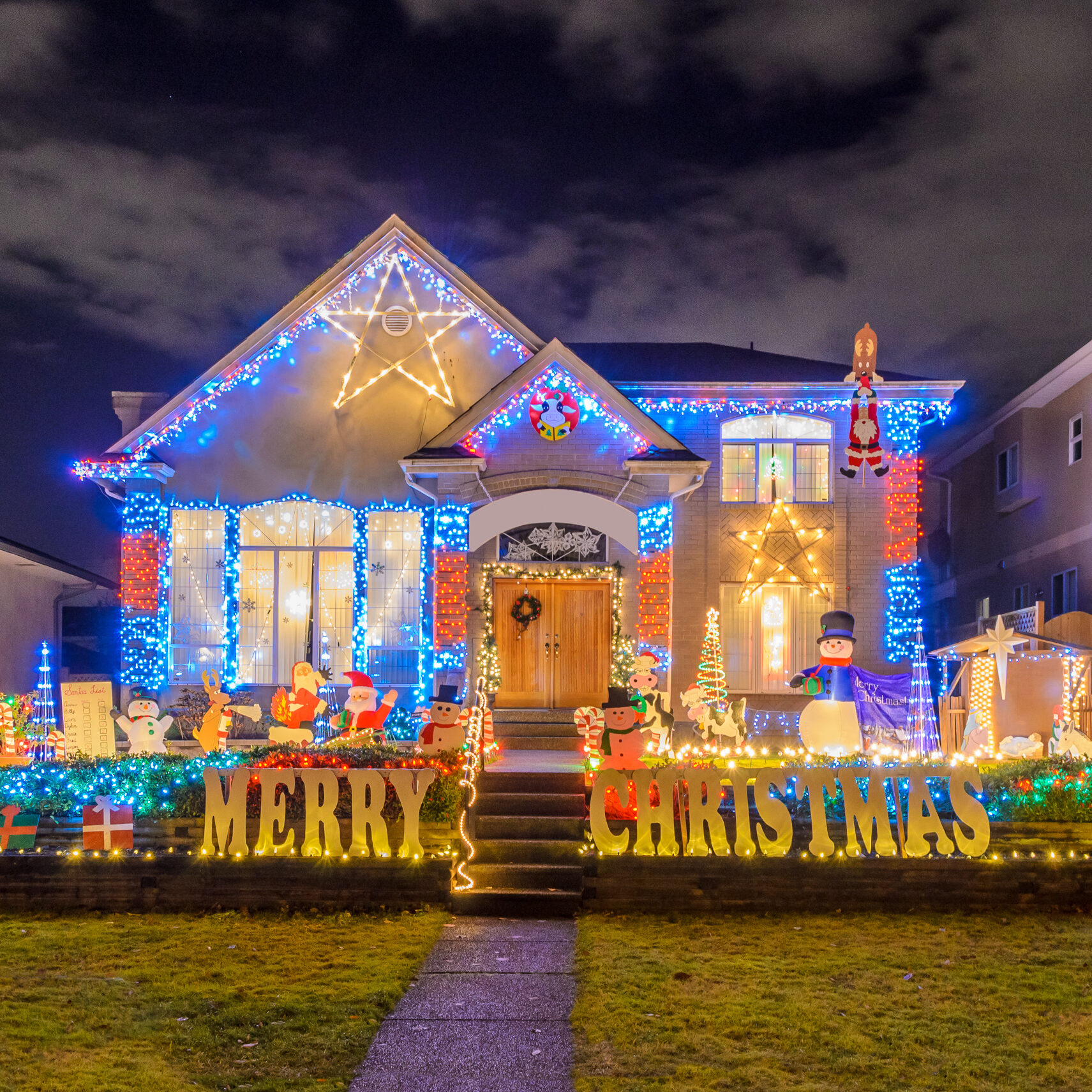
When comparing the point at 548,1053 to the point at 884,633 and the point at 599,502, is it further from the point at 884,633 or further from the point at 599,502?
the point at 884,633

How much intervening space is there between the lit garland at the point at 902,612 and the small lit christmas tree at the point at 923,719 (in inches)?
79.3

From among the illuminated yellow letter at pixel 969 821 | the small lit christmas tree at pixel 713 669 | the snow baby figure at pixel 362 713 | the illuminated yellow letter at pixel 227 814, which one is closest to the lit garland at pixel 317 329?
the small lit christmas tree at pixel 713 669

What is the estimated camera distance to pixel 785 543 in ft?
54.8

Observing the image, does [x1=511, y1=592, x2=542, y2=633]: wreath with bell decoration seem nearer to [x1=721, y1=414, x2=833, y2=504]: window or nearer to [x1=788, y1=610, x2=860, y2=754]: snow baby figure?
[x1=721, y1=414, x2=833, y2=504]: window

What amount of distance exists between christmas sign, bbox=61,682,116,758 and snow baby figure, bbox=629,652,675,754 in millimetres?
6205

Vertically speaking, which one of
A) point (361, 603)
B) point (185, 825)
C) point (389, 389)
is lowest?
point (185, 825)

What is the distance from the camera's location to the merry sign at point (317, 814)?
9211 millimetres

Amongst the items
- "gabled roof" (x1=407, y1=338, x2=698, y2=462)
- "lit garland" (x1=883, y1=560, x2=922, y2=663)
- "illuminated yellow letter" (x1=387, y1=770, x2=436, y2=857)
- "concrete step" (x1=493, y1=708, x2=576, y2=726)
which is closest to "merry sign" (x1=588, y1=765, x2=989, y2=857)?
"illuminated yellow letter" (x1=387, y1=770, x2=436, y2=857)

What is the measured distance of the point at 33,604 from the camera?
70.4 feet

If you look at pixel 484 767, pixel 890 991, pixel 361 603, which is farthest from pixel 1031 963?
pixel 361 603

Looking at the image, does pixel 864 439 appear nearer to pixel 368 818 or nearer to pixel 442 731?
pixel 442 731

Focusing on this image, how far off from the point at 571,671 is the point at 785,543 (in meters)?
4.20

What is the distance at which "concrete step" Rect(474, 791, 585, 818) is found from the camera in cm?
1049

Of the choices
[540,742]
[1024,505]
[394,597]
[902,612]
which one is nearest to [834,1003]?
[540,742]
